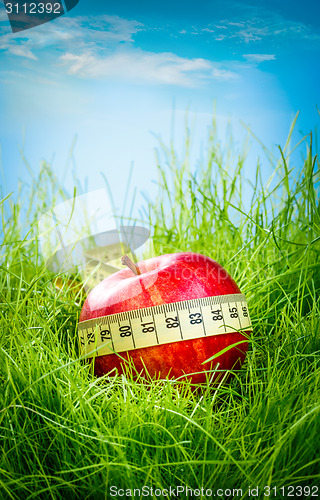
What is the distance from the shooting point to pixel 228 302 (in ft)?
3.32

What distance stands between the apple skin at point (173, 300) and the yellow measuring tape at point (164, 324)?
0.01 metres

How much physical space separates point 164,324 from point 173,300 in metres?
0.05

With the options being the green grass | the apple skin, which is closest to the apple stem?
the apple skin

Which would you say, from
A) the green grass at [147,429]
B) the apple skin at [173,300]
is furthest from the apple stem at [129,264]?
the green grass at [147,429]

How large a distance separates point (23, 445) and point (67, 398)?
99mm

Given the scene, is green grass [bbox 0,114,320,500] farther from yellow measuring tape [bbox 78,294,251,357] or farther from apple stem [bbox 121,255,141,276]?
apple stem [bbox 121,255,141,276]

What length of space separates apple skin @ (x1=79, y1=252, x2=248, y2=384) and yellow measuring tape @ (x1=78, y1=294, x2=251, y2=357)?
10 millimetres

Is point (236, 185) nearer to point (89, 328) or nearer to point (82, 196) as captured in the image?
point (82, 196)

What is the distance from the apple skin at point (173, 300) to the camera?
0.96 meters

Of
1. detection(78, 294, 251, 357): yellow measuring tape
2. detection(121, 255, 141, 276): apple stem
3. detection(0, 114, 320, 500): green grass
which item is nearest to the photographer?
detection(0, 114, 320, 500): green grass

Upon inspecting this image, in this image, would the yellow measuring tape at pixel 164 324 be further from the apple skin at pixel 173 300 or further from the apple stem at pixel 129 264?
the apple stem at pixel 129 264

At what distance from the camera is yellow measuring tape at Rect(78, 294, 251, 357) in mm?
950

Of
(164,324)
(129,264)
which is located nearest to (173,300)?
(164,324)

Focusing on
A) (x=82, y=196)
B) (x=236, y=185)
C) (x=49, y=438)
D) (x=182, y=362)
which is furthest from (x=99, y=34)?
(x=49, y=438)
